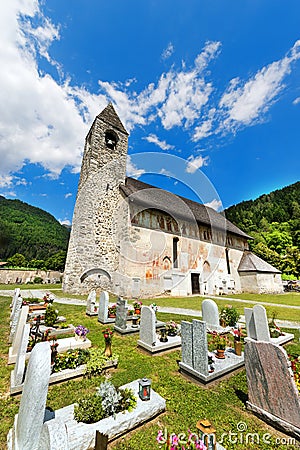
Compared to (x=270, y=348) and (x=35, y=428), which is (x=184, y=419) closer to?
(x=270, y=348)

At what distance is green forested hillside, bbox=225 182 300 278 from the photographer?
33.5 meters

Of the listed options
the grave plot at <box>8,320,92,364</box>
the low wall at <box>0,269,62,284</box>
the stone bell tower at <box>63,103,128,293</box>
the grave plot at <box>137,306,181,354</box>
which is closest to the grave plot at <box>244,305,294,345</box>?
the grave plot at <box>137,306,181,354</box>

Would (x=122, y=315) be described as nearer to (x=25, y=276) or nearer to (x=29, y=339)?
(x=29, y=339)

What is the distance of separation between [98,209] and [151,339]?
1308 cm

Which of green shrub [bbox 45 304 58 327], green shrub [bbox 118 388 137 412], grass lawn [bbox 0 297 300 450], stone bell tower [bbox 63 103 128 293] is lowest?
grass lawn [bbox 0 297 300 450]

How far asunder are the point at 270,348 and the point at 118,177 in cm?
1754

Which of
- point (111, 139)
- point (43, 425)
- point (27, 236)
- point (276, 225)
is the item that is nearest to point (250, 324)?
point (43, 425)

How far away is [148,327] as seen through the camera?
5.71m

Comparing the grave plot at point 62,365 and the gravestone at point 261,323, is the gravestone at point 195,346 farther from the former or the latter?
the gravestone at point 261,323

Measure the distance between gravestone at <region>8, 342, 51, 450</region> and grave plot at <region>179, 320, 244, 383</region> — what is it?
123 inches

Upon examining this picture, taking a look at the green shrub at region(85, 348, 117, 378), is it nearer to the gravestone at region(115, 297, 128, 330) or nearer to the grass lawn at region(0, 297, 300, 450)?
the grass lawn at region(0, 297, 300, 450)

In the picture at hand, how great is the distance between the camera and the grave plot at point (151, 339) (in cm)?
545

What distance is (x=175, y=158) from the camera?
15352 millimetres

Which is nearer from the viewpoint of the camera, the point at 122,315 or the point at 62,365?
the point at 62,365
